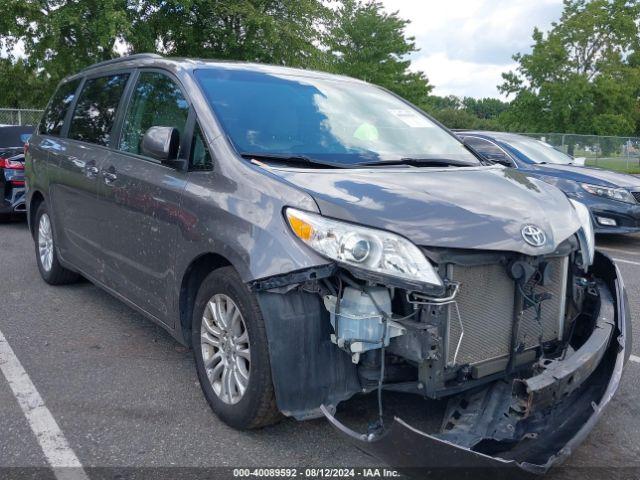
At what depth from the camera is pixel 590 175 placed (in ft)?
28.7

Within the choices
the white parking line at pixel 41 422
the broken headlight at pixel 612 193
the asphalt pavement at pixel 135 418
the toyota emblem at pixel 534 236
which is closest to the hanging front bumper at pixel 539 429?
the asphalt pavement at pixel 135 418

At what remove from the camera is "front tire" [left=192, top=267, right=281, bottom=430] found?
2865 mm

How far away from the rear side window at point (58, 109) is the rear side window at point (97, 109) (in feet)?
1.00

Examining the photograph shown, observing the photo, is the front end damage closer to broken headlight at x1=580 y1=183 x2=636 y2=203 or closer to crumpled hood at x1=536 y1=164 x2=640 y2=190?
broken headlight at x1=580 y1=183 x2=636 y2=203

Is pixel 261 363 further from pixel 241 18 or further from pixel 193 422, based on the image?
pixel 241 18

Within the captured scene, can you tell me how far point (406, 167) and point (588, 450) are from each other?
5.42 feet

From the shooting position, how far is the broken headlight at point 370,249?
8.49 ft

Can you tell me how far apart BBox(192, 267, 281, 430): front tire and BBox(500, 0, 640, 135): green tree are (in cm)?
3165

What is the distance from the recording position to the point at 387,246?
2635 mm

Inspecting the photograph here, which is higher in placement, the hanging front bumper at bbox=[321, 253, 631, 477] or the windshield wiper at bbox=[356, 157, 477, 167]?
the windshield wiper at bbox=[356, 157, 477, 167]

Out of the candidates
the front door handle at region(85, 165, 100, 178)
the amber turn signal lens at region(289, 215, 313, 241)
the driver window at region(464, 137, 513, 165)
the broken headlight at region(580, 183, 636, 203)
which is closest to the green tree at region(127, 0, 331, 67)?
the driver window at region(464, 137, 513, 165)

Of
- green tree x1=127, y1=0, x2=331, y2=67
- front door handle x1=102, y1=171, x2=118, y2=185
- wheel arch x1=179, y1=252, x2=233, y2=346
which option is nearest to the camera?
wheel arch x1=179, y1=252, x2=233, y2=346

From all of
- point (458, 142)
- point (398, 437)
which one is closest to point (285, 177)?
point (398, 437)

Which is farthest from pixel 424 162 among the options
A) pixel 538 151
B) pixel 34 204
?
pixel 538 151
